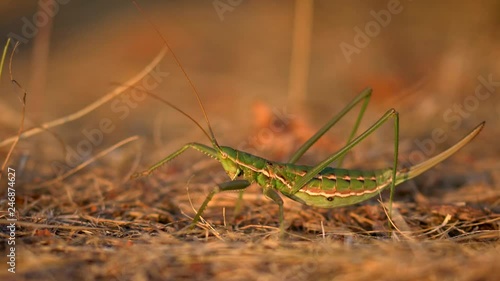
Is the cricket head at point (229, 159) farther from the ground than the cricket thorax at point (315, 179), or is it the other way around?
the cricket head at point (229, 159)

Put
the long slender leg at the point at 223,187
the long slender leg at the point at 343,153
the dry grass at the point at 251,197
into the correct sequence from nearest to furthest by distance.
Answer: the dry grass at the point at 251,197 < the long slender leg at the point at 223,187 < the long slender leg at the point at 343,153

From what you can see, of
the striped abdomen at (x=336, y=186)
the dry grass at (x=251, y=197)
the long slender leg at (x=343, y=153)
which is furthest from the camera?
the striped abdomen at (x=336, y=186)

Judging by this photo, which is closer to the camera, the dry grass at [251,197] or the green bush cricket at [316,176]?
the dry grass at [251,197]

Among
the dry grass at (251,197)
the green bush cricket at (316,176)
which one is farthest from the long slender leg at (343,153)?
the dry grass at (251,197)

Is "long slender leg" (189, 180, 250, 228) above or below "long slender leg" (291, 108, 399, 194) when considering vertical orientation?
below

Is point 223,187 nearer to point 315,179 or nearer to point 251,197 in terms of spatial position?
point 315,179

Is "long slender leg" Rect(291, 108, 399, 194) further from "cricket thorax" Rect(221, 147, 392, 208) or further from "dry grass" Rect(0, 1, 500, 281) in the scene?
"dry grass" Rect(0, 1, 500, 281)

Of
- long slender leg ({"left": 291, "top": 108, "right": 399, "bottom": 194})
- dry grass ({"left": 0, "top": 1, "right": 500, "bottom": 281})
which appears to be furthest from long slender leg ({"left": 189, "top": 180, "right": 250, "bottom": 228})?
long slender leg ({"left": 291, "top": 108, "right": 399, "bottom": 194})

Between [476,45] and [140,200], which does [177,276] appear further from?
[476,45]

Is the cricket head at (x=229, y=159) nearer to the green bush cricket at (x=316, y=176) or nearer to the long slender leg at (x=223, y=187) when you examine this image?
the green bush cricket at (x=316, y=176)

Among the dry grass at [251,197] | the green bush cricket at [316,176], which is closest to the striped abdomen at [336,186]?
the green bush cricket at [316,176]

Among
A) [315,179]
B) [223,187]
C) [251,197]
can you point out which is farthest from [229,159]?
[251,197]

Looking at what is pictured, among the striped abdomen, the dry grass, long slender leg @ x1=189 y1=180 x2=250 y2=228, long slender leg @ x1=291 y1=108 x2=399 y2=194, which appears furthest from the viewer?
the striped abdomen
